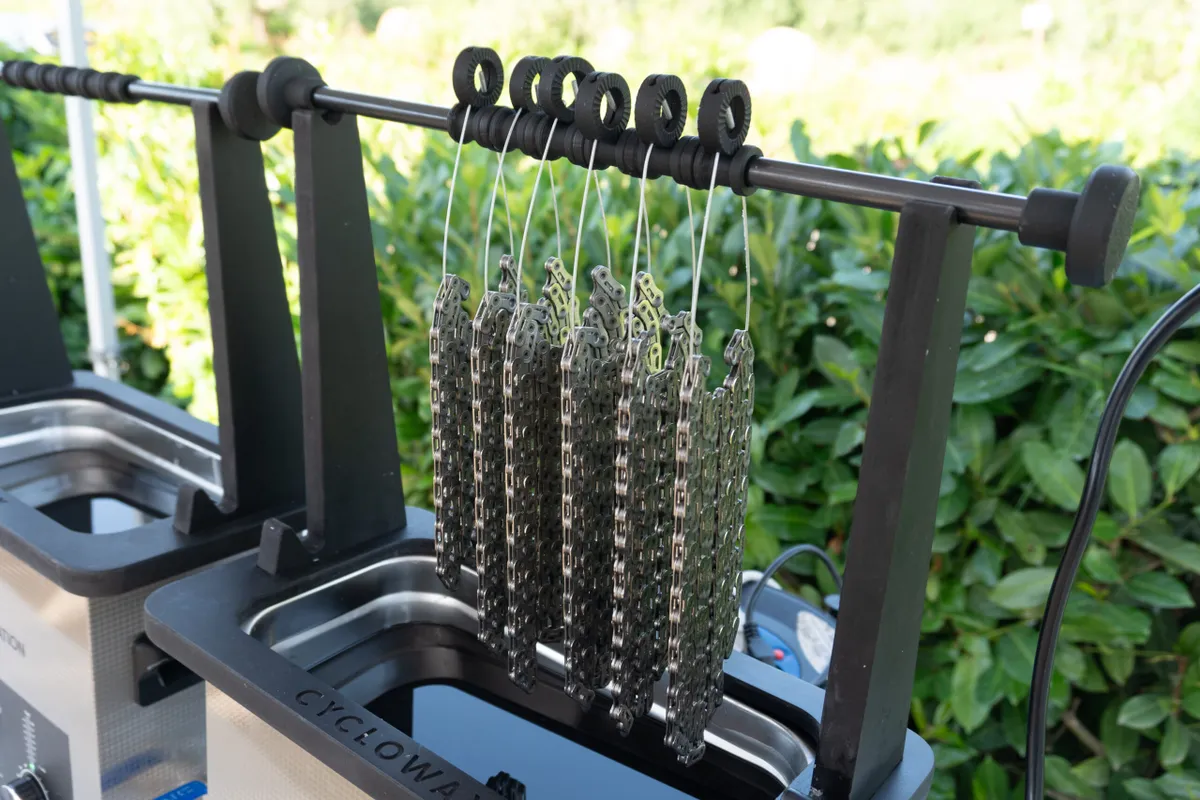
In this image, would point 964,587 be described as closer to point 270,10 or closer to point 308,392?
point 308,392

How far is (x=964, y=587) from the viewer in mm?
1458

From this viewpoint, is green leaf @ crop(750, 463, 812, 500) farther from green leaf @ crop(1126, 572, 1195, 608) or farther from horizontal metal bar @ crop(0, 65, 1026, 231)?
horizontal metal bar @ crop(0, 65, 1026, 231)

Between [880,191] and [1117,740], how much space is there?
1.16m

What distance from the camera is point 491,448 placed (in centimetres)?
74

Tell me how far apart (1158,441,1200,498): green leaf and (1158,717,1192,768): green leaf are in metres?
0.31

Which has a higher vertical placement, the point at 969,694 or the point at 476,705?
the point at 476,705

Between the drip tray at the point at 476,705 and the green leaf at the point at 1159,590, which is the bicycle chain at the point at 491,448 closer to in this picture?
the drip tray at the point at 476,705

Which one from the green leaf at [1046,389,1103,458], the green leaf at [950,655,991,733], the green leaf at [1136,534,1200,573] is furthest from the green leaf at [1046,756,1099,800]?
the green leaf at [1046,389,1103,458]

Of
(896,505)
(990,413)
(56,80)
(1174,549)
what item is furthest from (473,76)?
(1174,549)

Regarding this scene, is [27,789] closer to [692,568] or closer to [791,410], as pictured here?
[692,568]

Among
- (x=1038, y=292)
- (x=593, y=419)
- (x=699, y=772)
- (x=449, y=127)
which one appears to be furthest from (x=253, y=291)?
(x=1038, y=292)

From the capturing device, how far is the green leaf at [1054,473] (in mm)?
1273

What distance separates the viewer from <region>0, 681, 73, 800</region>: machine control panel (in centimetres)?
100

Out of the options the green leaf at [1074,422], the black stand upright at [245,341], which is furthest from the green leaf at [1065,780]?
the black stand upright at [245,341]
